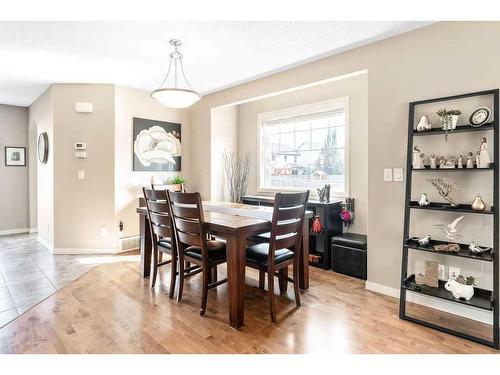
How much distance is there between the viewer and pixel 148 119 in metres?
4.62

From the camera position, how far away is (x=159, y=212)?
2.74m

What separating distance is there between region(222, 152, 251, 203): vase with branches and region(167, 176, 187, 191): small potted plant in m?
0.77

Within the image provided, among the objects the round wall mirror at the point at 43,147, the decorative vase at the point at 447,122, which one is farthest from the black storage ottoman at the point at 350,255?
the round wall mirror at the point at 43,147

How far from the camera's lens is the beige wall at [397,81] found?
2.25 m

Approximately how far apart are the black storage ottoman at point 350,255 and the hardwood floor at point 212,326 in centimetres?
34

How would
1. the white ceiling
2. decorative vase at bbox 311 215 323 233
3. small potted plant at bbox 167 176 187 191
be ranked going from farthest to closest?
small potted plant at bbox 167 176 187 191 → decorative vase at bbox 311 215 323 233 → the white ceiling

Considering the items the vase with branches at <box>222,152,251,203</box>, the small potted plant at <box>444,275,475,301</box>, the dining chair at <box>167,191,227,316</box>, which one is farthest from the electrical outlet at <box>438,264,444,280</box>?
the vase with branches at <box>222,152,251,203</box>

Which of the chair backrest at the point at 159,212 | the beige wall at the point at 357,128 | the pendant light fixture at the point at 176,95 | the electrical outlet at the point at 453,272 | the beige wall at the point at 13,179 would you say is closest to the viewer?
the electrical outlet at the point at 453,272

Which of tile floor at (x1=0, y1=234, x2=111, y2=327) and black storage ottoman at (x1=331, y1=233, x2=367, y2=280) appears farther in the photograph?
black storage ottoman at (x1=331, y1=233, x2=367, y2=280)

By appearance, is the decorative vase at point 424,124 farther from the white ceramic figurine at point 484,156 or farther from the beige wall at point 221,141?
the beige wall at point 221,141

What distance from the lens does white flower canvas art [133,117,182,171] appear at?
4492mm

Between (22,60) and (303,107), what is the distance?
11.3 ft

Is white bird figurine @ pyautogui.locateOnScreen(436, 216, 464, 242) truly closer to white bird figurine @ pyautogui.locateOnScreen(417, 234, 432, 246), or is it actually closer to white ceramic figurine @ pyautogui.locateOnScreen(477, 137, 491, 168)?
white bird figurine @ pyautogui.locateOnScreen(417, 234, 432, 246)

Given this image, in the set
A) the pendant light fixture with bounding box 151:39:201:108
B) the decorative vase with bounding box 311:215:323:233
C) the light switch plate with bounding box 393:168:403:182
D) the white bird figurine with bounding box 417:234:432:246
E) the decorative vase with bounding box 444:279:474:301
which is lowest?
the decorative vase with bounding box 444:279:474:301
